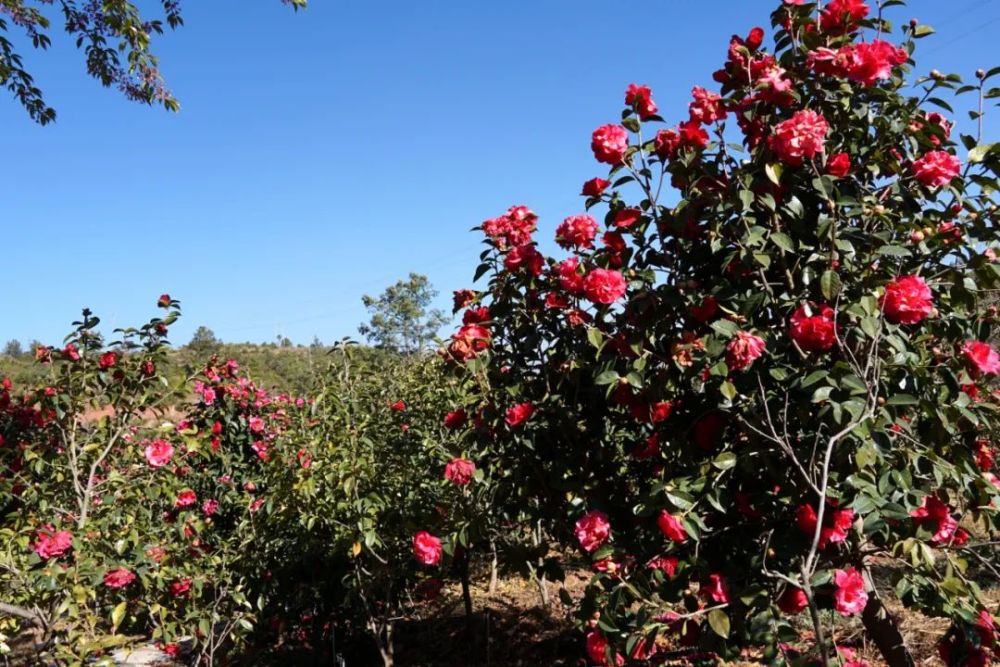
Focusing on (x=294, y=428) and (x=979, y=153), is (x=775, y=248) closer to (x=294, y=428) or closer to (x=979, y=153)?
(x=979, y=153)

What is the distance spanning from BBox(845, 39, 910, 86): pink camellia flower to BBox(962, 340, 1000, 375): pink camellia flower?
0.77 meters

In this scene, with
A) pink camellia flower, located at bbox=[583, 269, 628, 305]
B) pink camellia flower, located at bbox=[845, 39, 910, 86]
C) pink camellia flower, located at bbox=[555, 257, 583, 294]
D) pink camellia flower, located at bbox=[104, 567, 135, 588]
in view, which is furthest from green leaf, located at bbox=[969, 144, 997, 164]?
pink camellia flower, located at bbox=[104, 567, 135, 588]

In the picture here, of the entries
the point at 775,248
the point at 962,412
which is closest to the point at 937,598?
the point at 962,412

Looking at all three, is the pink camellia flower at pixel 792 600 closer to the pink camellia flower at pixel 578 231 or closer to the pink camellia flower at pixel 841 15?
the pink camellia flower at pixel 578 231

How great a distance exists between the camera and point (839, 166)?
6.08 feet

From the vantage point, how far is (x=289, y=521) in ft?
12.3

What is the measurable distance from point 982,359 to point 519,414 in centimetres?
128

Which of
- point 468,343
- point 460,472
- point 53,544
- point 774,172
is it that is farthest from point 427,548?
point 774,172

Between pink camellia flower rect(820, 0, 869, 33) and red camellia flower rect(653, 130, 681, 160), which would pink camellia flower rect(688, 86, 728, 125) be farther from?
pink camellia flower rect(820, 0, 869, 33)

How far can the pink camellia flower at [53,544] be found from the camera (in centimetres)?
245

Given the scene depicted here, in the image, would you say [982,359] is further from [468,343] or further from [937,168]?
[468,343]

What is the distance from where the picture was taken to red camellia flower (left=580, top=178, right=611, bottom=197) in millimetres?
2170

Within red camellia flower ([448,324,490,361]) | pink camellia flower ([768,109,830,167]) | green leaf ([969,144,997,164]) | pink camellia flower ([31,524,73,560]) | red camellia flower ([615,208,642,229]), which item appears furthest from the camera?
pink camellia flower ([31,524,73,560])

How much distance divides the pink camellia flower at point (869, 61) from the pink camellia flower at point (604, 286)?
0.83 metres
